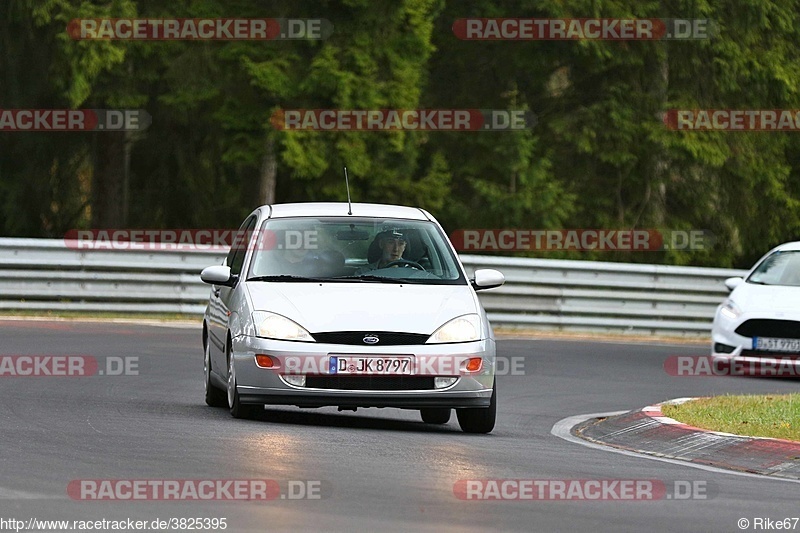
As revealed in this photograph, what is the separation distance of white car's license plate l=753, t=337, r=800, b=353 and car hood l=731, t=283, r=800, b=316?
0.29m

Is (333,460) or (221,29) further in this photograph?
(221,29)

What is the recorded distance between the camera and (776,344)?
1991cm

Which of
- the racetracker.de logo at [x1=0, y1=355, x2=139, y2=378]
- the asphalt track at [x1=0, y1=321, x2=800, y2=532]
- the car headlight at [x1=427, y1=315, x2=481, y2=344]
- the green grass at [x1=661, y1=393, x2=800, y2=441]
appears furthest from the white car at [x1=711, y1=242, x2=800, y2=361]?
the car headlight at [x1=427, y1=315, x2=481, y2=344]

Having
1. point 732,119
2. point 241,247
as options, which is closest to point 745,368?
point 241,247

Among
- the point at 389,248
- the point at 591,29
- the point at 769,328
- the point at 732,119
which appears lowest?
the point at 769,328

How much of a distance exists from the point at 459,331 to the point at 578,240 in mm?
25732

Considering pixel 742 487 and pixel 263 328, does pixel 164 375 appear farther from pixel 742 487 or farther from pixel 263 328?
pixel 742 487

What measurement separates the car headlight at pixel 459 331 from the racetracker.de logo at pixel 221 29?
19.8 metres

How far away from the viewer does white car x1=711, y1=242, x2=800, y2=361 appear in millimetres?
19875

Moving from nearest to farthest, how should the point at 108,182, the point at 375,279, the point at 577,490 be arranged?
the point at 577,490
the point at 375,279
the point at 108,182

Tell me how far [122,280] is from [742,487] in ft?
53.2

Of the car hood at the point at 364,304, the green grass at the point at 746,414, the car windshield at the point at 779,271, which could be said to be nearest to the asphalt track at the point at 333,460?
the car hood at the point at 364,304

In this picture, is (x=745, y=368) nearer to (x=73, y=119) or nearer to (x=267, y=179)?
(x=267, y=179)

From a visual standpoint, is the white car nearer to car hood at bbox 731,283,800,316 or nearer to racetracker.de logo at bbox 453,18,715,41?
car hood at bbox 731,283,800,316
